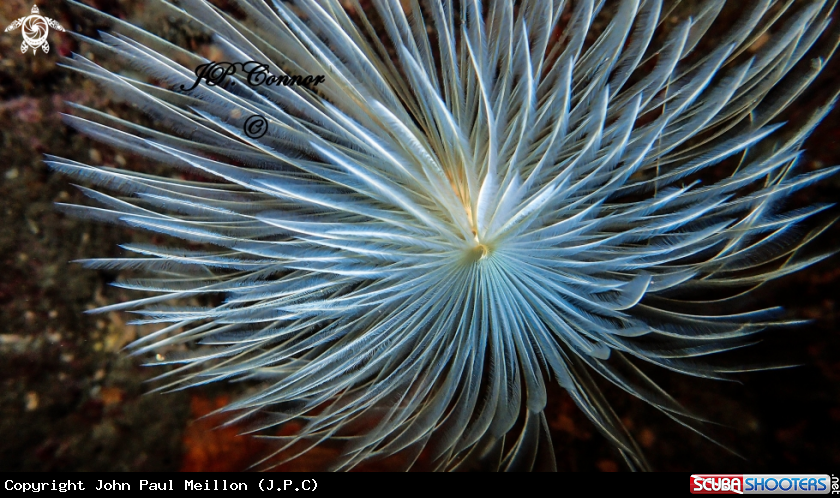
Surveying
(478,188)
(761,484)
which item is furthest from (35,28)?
(761,484)

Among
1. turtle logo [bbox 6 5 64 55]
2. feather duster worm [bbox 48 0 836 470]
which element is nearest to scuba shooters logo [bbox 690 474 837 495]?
feather duster worm [bbox 48 0 836 470]

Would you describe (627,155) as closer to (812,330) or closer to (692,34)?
(692,34)

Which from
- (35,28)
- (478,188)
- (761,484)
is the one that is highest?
(35,28)

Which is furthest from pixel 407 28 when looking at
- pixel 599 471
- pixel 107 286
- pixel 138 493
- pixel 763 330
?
pixel 138 493

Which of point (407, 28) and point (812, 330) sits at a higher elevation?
point (407, 28)

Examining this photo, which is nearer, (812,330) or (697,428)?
(812,330)

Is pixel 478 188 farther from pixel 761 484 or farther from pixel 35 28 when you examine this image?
pixel 35 28

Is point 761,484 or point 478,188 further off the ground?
point 478,188
